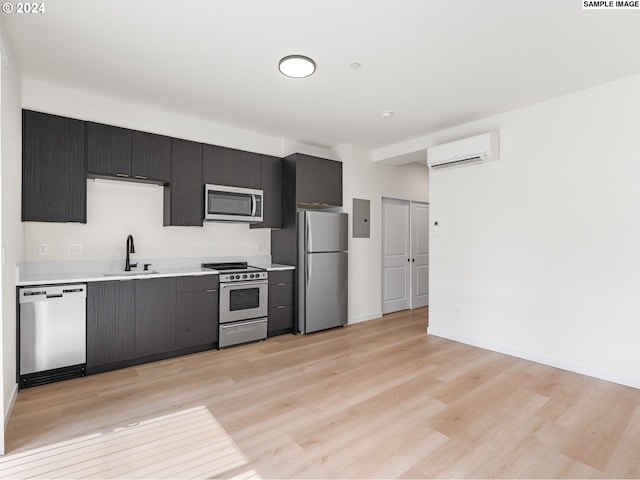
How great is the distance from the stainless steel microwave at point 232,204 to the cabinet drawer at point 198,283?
28.3 inches

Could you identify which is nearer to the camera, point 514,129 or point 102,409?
point 102,409

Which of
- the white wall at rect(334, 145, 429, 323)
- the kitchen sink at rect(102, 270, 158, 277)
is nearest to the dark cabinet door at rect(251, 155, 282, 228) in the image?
the white wall at rect(334, 145, 429, 323)

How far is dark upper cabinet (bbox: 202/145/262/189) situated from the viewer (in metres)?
4.06

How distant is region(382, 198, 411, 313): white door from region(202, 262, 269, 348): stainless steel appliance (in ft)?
7.52

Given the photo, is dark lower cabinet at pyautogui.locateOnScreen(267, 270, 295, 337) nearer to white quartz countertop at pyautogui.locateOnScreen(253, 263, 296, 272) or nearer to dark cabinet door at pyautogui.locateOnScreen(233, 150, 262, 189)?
white quartz countertop at pyautogui.locateOnScreen(253, 263, 296, 272)

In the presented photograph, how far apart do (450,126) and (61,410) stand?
15.7 ft

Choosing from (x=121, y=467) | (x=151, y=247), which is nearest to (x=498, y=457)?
(x=121, y=467)

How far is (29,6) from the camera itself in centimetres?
212

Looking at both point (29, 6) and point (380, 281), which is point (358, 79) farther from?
point (380, 281)

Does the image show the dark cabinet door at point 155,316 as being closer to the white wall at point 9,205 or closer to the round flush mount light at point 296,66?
the white wall at point 9,205

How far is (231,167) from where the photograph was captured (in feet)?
13.9

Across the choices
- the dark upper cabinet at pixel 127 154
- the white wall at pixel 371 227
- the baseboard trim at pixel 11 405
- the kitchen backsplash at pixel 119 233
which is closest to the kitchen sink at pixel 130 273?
the kitchen backsplash at pixel 119 233

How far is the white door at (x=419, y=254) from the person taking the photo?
6.15 meters

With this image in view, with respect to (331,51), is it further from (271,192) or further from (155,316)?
(155,316)
